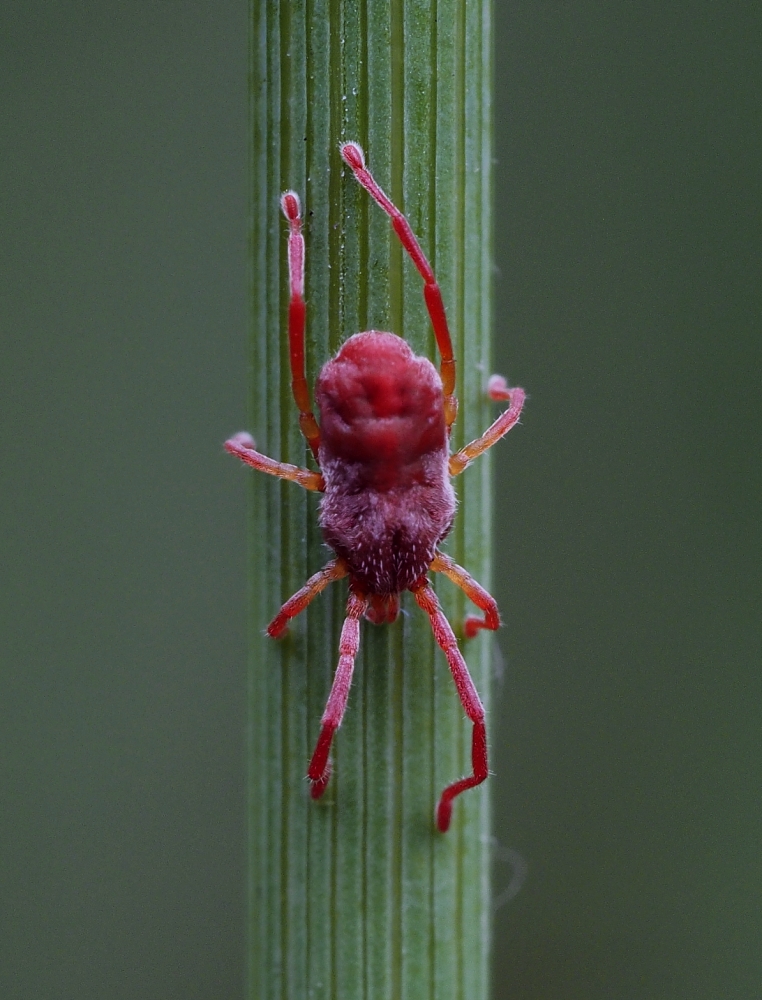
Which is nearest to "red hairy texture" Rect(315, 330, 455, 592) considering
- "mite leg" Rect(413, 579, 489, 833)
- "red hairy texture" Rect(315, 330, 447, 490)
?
"red hairy texture" Rect(315, 330, 447, 490)

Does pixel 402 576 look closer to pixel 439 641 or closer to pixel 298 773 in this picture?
pixel 439 641

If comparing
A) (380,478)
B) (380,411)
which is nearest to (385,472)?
(380,478)

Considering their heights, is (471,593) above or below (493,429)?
below

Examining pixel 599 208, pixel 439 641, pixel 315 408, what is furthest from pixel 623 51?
pixel 439 641

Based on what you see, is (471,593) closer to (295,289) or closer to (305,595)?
(305,595)

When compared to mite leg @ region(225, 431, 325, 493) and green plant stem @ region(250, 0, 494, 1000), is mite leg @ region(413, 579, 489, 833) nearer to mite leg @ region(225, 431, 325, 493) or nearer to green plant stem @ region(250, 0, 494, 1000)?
green plant stem @ region(250, 0, 494, 1000)
